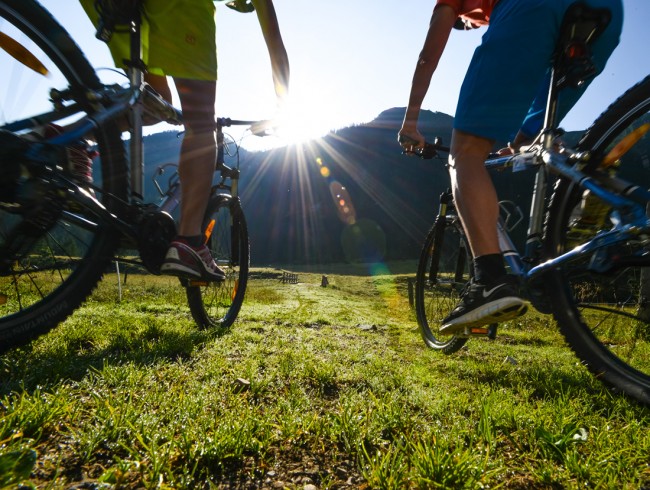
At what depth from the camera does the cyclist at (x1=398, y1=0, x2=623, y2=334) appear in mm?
2172

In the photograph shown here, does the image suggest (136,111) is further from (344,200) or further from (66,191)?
(344,200)

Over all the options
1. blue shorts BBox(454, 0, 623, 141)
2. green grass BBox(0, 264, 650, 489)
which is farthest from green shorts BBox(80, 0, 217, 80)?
green grass BBox(0, 264, 650, 489)

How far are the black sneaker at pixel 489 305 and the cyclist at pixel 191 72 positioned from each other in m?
1.82

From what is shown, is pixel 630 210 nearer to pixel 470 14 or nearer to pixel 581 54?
pixel 581 54

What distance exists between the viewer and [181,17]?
2.59m

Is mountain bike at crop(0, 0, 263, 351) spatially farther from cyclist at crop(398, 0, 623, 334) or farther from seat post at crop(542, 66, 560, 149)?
seat post at crop(542, 66, 560, 149)

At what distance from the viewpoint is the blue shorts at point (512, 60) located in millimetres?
2182

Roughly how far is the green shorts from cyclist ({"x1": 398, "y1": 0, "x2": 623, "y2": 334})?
1588 millimetres

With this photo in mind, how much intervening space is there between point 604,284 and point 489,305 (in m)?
0.80

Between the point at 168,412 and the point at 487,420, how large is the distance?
1.34 metres

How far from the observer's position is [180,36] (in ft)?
8.63

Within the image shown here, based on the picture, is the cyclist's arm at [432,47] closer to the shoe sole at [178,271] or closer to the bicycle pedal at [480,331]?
the bicycle pedal at [480,331]

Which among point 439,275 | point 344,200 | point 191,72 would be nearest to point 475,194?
point 439,275

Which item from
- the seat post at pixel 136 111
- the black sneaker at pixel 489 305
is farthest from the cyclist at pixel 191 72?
the black sneaker at pixel 489 305
